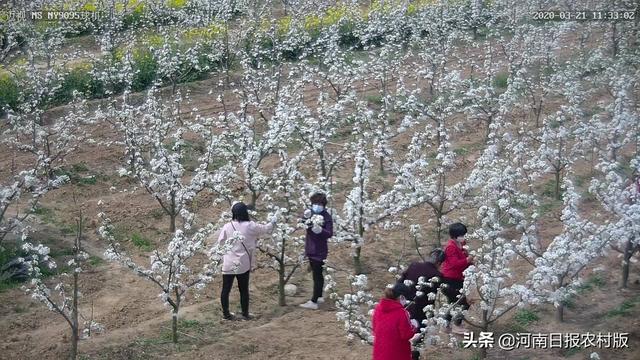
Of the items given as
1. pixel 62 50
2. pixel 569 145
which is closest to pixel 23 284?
pixel 569 145

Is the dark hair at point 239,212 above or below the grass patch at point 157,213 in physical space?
above

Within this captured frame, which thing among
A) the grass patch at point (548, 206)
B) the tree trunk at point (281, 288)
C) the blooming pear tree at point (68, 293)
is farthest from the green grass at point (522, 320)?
the blooming pear tree at point (68, 293)

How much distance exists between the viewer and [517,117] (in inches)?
614

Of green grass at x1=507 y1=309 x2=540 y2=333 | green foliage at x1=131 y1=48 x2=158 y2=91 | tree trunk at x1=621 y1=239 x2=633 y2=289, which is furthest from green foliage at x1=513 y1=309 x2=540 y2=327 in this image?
green foliage at x1=131 y1=48 x2=158 y2=91

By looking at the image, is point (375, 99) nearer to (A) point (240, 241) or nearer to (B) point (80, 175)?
(B) point (80, 175)

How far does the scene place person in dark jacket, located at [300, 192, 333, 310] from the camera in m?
8.84

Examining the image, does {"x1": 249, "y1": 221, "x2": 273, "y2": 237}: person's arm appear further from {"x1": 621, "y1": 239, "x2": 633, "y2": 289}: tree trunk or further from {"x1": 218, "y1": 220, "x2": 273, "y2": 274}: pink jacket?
{"x1": 621, "y1": 239, "x2": 633, "y2": 289}: tree trunk

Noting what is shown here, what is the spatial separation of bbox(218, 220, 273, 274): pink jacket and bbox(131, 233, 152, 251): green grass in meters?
2.68

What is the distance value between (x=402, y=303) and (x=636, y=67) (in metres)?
11.1

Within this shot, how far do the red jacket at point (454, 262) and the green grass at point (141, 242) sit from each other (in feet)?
14.8

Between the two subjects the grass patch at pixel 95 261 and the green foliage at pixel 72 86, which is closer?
the grass patch at pixel 95 261

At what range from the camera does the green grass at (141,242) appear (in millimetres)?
11117

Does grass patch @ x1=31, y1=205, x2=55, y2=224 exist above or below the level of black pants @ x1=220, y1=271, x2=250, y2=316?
above

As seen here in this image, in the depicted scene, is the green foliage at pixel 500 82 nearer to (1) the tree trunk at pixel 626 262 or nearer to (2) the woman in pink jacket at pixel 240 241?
(1) the tree trunk at pixel 626 262
